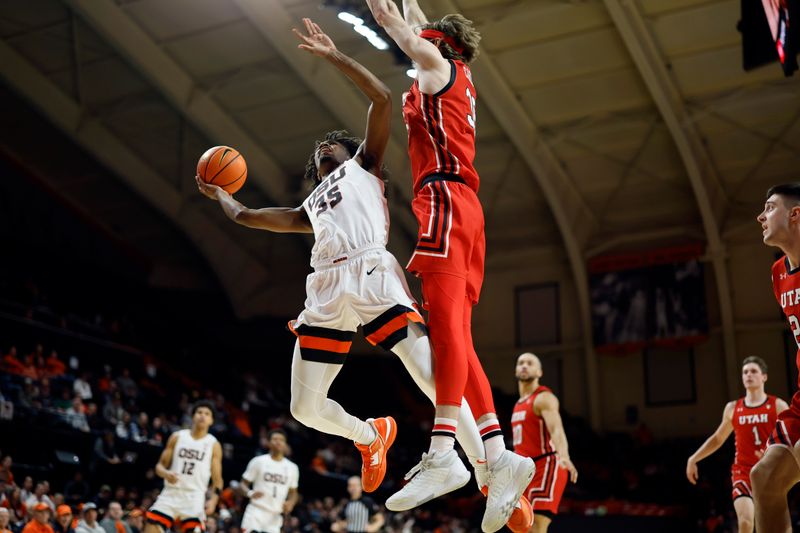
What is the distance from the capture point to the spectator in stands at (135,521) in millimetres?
12144

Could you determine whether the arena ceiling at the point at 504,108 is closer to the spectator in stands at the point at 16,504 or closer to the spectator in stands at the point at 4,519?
the spectator in stands at the point at 16,504

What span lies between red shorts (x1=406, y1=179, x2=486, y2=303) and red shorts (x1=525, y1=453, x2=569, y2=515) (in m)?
4.34

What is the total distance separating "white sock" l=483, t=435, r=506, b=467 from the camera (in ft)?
15.1

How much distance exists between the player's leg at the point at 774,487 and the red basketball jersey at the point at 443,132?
2.08 meters

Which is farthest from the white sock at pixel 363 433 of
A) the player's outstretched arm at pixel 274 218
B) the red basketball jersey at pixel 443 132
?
the red basketball jersey at pixel 443 132

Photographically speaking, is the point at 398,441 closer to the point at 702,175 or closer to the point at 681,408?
the point at 681,408

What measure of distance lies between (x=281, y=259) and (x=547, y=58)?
10.9 m

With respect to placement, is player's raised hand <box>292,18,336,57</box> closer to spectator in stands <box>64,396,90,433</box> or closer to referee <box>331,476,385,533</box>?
referee <box>331,476,385,533</box>

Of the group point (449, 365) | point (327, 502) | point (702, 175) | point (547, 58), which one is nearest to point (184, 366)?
point (327, 502)

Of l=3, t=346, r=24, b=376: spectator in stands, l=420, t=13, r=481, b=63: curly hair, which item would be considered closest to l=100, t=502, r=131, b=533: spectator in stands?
l=3, t=346, r=24, b=376: spectator in stands

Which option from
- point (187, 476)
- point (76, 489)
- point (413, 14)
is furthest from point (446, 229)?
point (76, 489)

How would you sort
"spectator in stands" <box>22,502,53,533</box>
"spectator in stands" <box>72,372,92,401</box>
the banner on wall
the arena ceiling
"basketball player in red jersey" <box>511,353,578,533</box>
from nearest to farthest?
1. "basketball player in red jersey" <box>511,353,578,533</box>
2. "spectator in stands" <box>22,502,53,533</box>
3. "spectator in stands" <box>72,372,92,401</box>
4. the arena ceiling
5. the banner on wall

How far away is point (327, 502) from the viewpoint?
17.0 metres

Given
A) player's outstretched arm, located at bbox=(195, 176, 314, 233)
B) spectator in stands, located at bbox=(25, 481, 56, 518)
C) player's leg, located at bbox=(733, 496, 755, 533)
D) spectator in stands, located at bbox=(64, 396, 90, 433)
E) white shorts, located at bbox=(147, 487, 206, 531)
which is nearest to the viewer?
player's outstretched arm, located at bbox=(195, 176, 314, 233)
